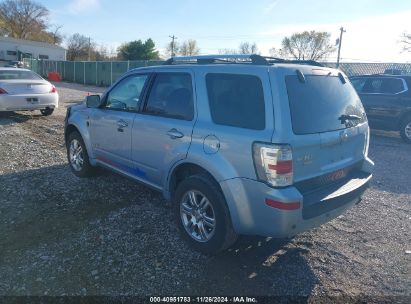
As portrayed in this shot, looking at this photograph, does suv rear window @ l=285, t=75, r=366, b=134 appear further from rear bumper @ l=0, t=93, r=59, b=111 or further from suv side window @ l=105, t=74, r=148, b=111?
rear bumper @ l=0, t=93, r=59, b=111

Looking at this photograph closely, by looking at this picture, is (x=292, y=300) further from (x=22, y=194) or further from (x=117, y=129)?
(x=22, y=194)

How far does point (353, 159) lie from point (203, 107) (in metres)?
1.66

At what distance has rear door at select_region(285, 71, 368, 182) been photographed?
2.96 metres

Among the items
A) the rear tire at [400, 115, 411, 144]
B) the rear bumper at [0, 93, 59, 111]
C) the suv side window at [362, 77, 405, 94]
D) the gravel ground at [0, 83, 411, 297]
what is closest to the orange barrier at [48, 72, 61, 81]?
the rear bumper at [0, 93, 59, 111]

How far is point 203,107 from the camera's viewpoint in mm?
3395

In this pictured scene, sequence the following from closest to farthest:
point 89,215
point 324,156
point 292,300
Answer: point 292,300 → point 324,156 → point 89,215

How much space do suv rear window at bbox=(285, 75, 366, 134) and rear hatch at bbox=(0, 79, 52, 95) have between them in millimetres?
9143

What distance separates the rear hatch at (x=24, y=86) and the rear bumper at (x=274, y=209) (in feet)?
29.1

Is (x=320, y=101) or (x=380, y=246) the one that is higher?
(x=320, y=101)

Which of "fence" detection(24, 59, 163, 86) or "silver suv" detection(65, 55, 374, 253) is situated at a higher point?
"fence" detection(24, 59, 163, 86)

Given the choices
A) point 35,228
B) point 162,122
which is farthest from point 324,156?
point 35,228

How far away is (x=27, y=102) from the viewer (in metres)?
10.0

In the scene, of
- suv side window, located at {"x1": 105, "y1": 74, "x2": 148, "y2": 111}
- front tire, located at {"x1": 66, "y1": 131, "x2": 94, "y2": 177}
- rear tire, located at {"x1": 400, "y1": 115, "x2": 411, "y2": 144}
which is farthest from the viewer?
rear tire, located at {"x1": 400, "y1": 115, "x2": 411, "y2": 144}

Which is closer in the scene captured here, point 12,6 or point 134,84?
point 134,84
